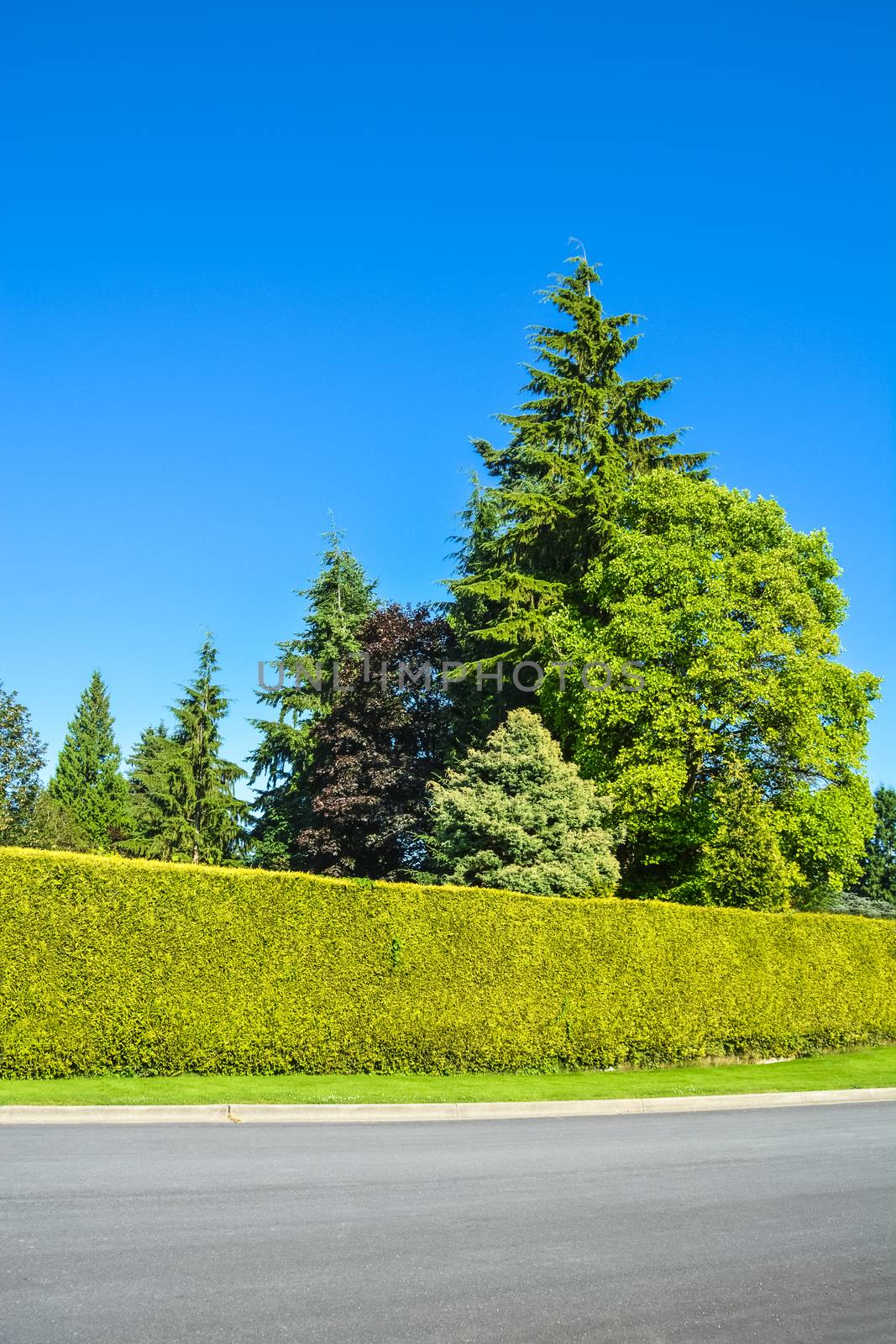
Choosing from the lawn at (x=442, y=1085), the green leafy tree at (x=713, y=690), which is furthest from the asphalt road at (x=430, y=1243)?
the green leafy tree at (x=713, y=690)

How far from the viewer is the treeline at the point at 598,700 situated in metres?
Answer: 24.0

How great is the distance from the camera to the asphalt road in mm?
Result: 4250

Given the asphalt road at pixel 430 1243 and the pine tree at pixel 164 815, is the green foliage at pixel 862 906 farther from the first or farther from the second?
the asphalt road at pixel 430 1243

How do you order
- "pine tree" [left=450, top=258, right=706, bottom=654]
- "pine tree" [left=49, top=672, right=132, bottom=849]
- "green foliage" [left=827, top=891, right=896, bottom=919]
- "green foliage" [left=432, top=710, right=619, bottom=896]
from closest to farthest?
1. "green foliage" [left=432, top=710, right=619, bottom=896]
2. "pine tree" [left=450, top=258, right=706, bottom=654]
3. "green foliage" [left=827, top=891, right=896, bottom=919]
4. "pine tree" [left=49, top=672, right=132, bottom=849]

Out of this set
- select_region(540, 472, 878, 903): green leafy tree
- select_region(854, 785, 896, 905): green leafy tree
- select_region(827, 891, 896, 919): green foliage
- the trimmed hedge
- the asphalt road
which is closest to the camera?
the asphalt road

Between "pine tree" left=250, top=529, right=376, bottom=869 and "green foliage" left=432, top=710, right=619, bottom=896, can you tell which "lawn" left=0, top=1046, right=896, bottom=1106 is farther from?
"pine tree" left=250, top=529, right=376, bottom=869

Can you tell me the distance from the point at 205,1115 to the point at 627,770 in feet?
56.7

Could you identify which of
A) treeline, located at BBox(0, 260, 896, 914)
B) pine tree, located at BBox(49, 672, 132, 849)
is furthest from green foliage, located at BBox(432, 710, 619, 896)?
pine tree, located at BBox(49, 672, 132, 849)

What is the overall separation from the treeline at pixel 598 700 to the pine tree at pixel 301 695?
3.69 ft

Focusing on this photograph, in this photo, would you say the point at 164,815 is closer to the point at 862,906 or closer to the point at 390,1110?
the point at 390,1110

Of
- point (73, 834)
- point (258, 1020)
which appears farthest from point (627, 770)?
point (73, 834)

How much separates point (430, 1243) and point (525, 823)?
18.1 m

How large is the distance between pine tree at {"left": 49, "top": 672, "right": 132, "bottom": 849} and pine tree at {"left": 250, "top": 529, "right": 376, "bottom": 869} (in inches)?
758

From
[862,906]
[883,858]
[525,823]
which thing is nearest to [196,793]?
[525,823]
